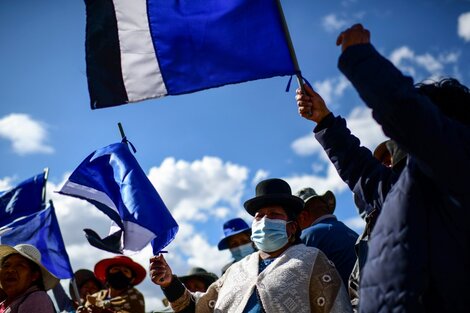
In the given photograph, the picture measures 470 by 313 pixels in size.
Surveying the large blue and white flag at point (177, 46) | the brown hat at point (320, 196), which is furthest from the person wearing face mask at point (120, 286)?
the large blue and white flag at point (177, 46)

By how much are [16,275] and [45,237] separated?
1601 mm

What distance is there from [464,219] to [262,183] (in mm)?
2847

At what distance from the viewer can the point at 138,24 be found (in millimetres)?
4043

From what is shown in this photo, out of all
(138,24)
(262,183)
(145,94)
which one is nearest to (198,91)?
(145,94)

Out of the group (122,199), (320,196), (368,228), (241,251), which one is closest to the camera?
(368,228)

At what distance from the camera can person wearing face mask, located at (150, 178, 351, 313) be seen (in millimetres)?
3672

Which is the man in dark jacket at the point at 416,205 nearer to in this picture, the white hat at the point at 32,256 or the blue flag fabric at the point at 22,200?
the white hat at the point at 32,256

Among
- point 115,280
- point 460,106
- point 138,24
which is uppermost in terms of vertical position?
point 138,24

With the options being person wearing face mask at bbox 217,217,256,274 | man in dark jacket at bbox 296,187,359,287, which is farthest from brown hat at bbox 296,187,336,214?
person wearing face mask at bbox 217,217,256,274

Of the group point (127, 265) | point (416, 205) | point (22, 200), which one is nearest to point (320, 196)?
point (127, 265)

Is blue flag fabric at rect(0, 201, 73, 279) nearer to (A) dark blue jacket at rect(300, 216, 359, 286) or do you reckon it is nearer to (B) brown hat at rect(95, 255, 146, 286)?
(B) brown hat at rect(95, 255, 146, 286)

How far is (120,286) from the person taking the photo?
6.80 m

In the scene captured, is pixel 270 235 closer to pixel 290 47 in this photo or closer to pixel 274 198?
pixel 274 198

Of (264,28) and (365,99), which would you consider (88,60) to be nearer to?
(264,28)
